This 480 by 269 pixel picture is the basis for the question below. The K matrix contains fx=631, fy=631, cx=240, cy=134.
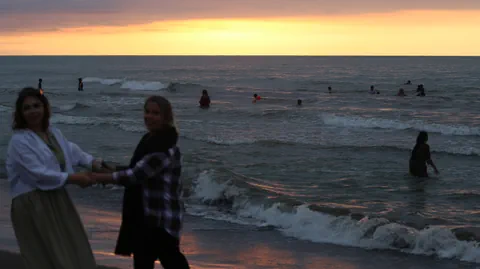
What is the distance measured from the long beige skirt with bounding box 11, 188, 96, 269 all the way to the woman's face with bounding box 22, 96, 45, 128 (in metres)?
0.38

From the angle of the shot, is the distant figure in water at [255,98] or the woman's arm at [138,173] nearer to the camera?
the woman's arm at [138,173]

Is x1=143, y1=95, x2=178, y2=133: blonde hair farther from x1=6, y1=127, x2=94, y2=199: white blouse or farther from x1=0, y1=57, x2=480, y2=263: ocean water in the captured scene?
x1=0, y1=57, x2=480, y2=263: ocean water

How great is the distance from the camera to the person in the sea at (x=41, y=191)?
3.38 metres

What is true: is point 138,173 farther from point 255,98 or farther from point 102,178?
point 255,98

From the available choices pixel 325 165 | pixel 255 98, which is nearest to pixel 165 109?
pixel 325 165

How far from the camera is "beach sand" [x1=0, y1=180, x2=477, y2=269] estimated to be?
6566 millimetres

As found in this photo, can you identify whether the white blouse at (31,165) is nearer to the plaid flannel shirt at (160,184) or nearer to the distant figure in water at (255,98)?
the plaid flannel shirt at (160,184)

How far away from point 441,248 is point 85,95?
1573 inches

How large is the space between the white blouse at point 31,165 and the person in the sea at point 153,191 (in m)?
0.22

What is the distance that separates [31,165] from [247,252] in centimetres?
423

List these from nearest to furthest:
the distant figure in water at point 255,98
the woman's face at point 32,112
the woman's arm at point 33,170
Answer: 1. the woman's arm at point 33,170
2. the woman's face at point 32,112
3. the distant figure in water at point 255,98

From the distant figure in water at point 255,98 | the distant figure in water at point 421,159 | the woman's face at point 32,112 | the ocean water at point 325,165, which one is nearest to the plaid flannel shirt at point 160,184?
the woman's face at point 32,112

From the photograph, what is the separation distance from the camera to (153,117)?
3.64 meters

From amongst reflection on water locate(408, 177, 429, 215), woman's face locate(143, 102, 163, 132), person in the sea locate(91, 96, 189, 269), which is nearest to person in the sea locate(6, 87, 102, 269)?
person in the sea locate(91, 96, 189, 269)
